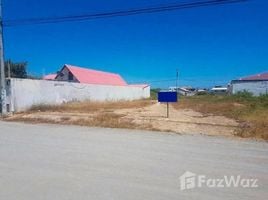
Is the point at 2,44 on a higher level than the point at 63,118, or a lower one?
higher

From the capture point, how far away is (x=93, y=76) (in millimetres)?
54031

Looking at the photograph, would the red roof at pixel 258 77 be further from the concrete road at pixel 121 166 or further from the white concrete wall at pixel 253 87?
the concrete road at pixel 121 166

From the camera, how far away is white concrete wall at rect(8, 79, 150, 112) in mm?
23625

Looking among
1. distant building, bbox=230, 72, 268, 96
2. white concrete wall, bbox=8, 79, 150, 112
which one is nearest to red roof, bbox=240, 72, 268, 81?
distant building, bbox=230, 72, 268, 96

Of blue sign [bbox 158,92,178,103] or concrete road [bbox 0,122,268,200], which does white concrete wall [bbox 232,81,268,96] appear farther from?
concrete road [bbox 0,122,268,200]

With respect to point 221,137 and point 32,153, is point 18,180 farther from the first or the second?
point 221,137

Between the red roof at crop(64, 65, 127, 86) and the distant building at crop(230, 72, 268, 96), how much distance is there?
70.1ft

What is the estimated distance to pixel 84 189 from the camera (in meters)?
5.60

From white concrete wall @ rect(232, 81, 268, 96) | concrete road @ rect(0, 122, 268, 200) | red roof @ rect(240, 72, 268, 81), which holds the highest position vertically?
red roof @ rect(240, 72, 268, 81)

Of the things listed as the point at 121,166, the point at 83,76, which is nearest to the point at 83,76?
the point at 83,76

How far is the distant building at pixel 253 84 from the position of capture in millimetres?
50125

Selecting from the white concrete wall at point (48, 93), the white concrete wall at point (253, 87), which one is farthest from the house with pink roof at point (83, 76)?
the white concrete wall at point (253, 87)

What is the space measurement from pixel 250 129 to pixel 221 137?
2.00 metres

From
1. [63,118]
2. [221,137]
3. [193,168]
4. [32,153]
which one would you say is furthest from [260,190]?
[63,118]
